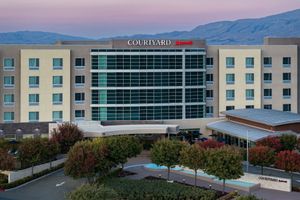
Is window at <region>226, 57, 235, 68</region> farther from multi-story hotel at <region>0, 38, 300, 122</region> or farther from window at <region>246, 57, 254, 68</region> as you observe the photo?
window at <region>246, 57, 254, 68</region>

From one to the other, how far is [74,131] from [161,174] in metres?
12.1

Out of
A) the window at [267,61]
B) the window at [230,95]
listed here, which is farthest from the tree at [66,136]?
the window at [267,61]

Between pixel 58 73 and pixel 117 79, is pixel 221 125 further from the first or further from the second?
pixel 58 73

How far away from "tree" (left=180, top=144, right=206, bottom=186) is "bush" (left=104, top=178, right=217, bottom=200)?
169cm

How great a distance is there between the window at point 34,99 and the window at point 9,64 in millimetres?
4420

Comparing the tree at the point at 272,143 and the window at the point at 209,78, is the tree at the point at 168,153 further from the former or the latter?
the window at the point at 209,78

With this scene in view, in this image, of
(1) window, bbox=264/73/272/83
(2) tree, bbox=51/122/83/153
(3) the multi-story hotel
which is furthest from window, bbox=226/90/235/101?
(2) tree, bbox=51/122/83/153

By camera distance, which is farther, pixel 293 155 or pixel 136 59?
pixel 136 59

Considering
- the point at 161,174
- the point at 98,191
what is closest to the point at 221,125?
the point at 161,174

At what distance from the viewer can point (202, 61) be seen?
78562 mm

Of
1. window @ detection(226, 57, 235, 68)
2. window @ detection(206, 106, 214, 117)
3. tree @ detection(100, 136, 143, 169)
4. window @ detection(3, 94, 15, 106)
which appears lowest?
tree @ detection(100, 136, 143, 169)

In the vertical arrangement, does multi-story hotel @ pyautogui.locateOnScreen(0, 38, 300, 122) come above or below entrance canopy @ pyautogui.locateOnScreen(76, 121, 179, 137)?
above

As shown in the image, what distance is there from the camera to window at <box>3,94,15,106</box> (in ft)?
246

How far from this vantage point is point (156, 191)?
4138 cm
